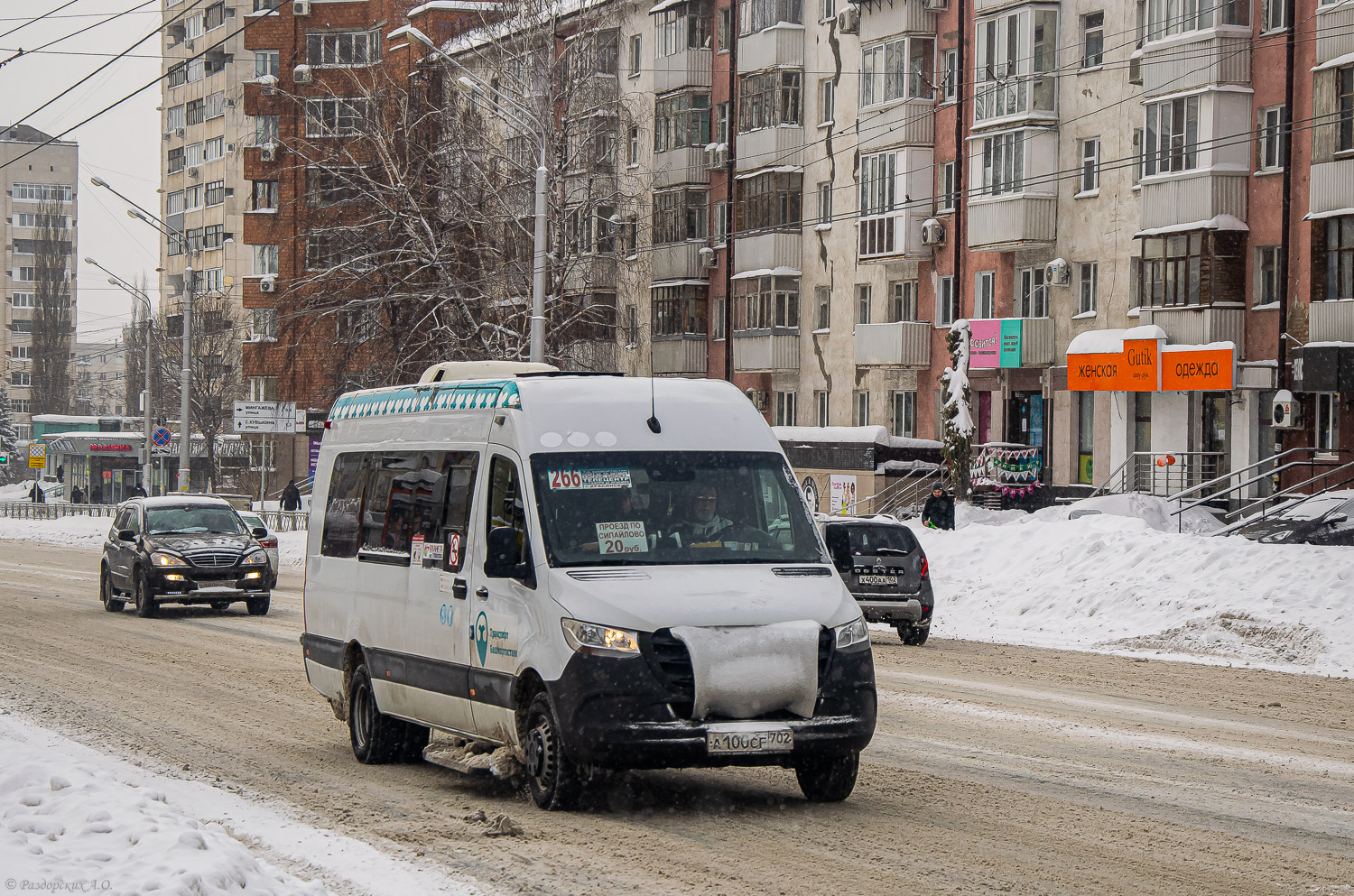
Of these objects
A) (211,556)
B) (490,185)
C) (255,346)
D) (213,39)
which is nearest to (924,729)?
(211,556)

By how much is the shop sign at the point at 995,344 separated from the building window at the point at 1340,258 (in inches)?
391

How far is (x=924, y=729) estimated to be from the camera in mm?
13180

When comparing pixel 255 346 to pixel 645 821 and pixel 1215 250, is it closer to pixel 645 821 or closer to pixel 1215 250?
pixel 1215 250

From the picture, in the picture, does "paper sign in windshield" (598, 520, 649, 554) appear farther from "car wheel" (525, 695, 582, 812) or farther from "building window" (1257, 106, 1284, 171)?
"building window" (1257, 106, 1284, 171)

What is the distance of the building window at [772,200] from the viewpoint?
5472cm

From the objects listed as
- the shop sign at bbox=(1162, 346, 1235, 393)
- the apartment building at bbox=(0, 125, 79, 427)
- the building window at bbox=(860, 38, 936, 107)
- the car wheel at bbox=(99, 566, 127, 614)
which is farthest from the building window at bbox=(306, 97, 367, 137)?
the apartment building at bbox=(0, 125, 79, 427)

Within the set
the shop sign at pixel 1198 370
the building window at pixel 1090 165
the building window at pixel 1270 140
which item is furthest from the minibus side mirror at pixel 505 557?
the building window at pixel 1090 165

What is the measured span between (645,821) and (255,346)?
65.2 metres

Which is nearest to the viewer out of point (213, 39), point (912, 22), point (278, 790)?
point (278, 790)

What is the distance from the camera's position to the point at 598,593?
9.20m

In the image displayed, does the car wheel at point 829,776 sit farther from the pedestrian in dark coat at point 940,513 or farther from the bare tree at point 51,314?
the bare tree at point 51,314

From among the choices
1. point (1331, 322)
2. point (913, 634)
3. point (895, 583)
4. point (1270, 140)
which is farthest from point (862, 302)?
point (895, 583)

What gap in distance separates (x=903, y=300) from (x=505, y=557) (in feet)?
138

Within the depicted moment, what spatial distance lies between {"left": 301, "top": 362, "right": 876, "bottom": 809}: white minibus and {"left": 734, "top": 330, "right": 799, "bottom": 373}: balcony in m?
42.8
